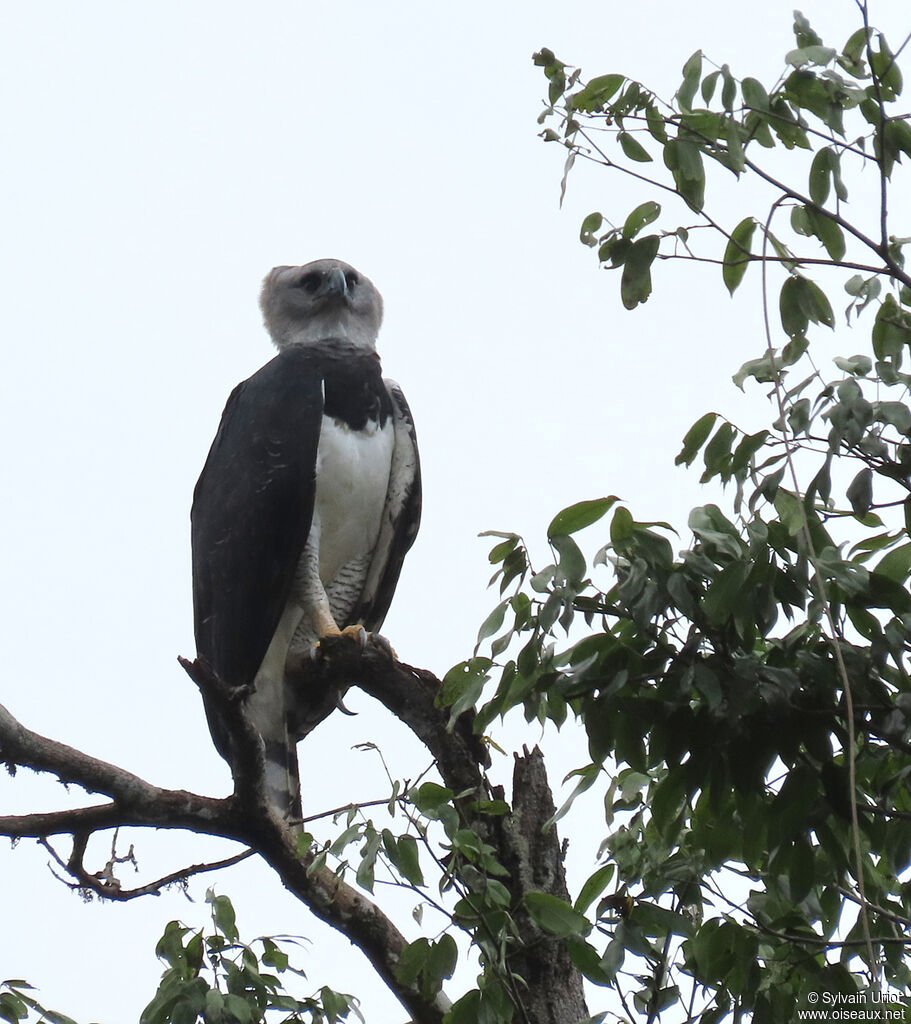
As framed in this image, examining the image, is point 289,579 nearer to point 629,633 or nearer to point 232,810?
point 232,810

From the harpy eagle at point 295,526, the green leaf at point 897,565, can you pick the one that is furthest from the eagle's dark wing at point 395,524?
the green leaf at point 897,565

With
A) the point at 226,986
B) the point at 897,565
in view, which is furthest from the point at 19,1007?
the point at 897,565

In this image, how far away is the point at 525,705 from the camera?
194 cm

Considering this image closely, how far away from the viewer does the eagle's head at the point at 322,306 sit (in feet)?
17.4

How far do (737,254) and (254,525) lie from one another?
8.40 ft

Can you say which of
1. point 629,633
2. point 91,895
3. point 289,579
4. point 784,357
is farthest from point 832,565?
point 289,579

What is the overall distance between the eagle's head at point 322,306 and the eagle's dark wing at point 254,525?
70cm

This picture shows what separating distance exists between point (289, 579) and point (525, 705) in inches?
97.5

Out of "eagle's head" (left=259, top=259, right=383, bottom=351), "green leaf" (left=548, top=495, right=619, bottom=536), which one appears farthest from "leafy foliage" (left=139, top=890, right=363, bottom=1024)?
"eagle's head" (left=259, top=259, right=383, bottom=351)

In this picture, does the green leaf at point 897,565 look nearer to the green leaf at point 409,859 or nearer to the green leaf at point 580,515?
the green leaf at point 580,515

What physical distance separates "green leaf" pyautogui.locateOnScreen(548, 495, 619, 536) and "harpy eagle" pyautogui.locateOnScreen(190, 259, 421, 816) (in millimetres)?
2126

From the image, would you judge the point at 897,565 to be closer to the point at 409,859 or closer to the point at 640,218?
the point at 640,218

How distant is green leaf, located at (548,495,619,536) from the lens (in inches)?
68.1

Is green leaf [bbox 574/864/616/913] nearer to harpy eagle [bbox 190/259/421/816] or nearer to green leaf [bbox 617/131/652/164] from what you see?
green leaf [bbox 617/131/652/164]
